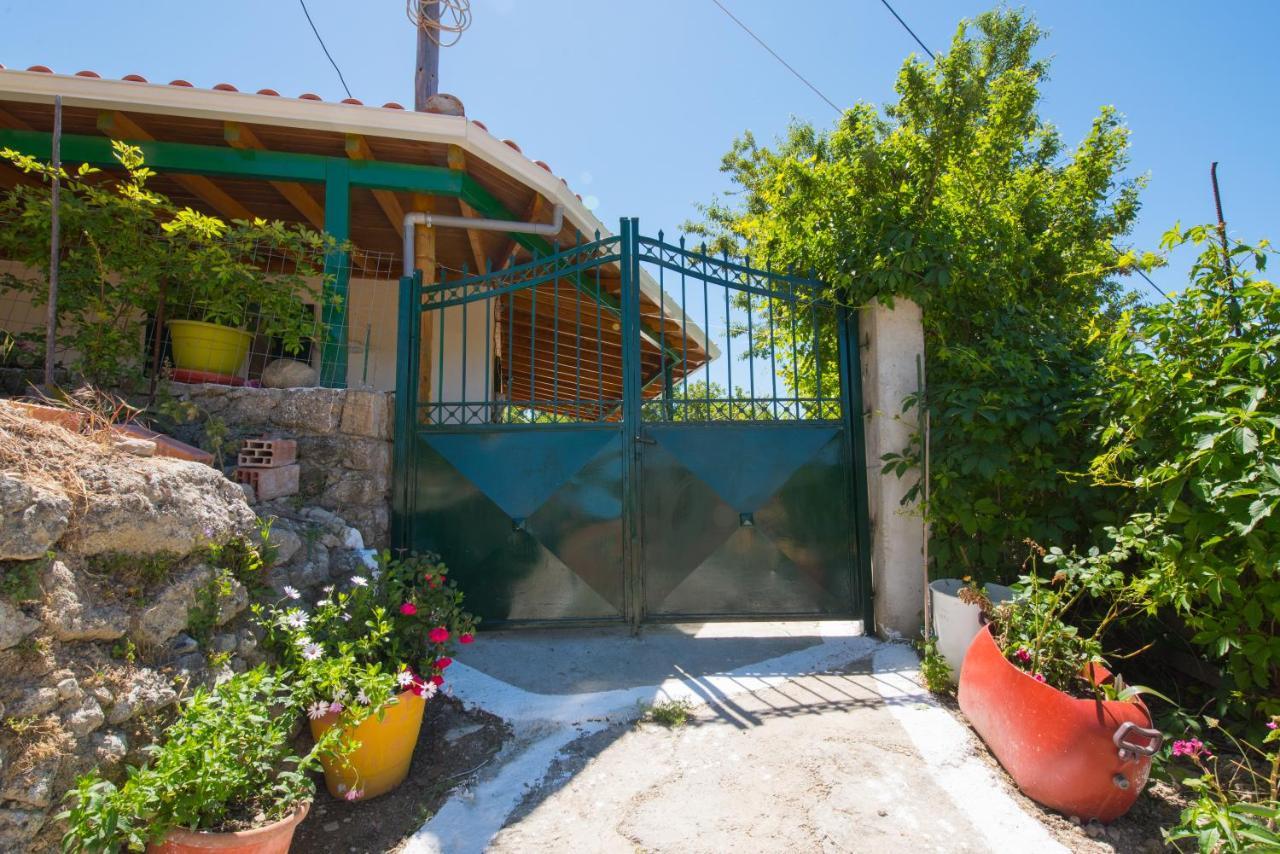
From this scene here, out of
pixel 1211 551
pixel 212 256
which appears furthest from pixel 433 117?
pixel 1211 551

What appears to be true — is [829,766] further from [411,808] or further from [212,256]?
[212,256]

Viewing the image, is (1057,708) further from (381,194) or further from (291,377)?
(381,194)

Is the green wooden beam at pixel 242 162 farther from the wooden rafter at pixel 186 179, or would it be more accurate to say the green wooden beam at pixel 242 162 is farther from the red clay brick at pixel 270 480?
the red clay brick at pixel 270 480

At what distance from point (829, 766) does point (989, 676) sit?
0.74 m

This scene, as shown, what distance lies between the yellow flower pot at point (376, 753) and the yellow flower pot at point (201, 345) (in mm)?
2694

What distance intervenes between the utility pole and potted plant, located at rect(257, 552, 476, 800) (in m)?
5.83

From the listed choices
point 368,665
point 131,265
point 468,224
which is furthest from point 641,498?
point 131,265

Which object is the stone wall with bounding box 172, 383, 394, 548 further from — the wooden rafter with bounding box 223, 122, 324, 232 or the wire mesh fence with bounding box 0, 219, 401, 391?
the wooden rafter with bounding box 223, 122, 324, 232

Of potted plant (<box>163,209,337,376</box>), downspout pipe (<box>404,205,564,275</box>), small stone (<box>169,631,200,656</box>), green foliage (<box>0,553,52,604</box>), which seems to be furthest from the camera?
downspout pipe (<box>404,205,564,275</box>)

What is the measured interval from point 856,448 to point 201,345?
419cm

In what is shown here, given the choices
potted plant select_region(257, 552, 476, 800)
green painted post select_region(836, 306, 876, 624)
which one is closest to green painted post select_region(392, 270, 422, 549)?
Answer: potted plant select_region(257, 552, 476, 800)

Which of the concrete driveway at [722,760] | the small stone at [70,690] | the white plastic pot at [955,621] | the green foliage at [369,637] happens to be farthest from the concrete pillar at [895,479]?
the small stone at [70,690]

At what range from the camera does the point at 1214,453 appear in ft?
7.77

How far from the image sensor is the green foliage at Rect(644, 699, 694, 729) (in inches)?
121
